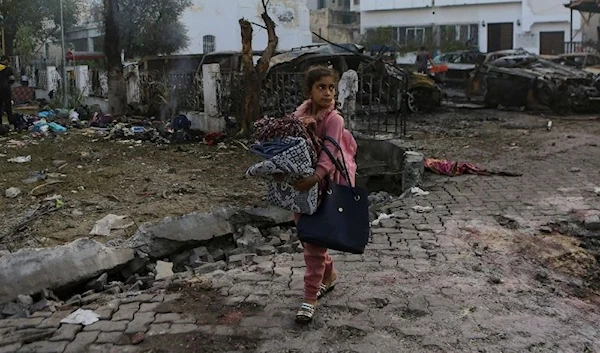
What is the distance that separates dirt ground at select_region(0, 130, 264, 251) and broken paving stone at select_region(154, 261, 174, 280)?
2.69 ft

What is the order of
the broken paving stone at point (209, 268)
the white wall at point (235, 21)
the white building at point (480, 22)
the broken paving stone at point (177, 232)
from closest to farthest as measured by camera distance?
1. the broken paving stone at point (209, 268)
2. the broken paving stone at point (177, 232)
3. the white wall at point (235, 21)
4. the white building at point (480, 22)

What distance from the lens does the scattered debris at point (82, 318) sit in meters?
3.29

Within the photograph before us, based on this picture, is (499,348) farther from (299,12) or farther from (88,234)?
(299,12)

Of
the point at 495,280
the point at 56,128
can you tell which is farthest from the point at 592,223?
the point at 56,128

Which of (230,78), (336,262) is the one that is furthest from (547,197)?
(230,78)

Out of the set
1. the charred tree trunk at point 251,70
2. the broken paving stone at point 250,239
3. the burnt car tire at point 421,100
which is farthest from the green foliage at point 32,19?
the broken paving stone at point 250,239

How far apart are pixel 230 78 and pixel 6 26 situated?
61.3ft

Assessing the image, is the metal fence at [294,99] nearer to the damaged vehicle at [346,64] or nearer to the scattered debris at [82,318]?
the damaged vehicle at [346,64]

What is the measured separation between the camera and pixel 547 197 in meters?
5.82

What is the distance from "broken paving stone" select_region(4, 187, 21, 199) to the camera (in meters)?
6.53

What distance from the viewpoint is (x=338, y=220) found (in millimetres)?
3111

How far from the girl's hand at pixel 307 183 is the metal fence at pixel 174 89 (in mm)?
9273

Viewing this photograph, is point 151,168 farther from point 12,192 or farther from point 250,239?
point 250,239

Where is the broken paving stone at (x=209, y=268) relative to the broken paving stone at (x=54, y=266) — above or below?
below
